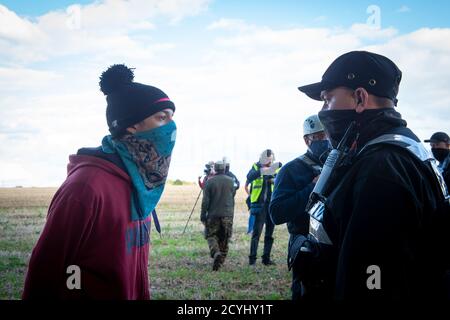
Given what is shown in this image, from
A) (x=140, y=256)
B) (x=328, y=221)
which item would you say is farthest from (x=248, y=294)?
(x=328, y=221)

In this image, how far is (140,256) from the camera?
285 cm

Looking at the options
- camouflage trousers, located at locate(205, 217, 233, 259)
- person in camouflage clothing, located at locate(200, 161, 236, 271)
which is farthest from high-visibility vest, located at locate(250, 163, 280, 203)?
camouflage trousers, located at locate(205, 217, 233, 259)

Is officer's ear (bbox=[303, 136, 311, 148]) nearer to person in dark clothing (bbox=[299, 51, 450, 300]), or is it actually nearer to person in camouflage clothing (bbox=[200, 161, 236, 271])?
person in dark clothing (bbox=[299, 51, 450, 300])

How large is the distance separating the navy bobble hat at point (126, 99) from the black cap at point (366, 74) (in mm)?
1094

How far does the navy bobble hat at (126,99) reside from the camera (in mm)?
2824

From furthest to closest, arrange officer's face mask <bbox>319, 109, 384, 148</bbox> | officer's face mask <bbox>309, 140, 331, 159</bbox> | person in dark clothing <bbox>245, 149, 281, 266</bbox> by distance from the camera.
→ person in dark clothing <bbox>245, 149, 281, 266</bbox> < officer's face mask <bbox>309, 140, 331, 159</bbox> < officer's face mask <bbox>319, 109, 384, 148</bbox>

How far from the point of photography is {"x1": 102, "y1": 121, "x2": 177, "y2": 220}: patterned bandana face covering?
2.72 meters

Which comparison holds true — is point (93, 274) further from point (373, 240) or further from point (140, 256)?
point (373, 240)

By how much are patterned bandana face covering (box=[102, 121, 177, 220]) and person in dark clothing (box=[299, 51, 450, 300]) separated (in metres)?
1.05

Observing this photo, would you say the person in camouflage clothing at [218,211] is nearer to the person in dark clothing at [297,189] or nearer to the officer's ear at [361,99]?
the person in dark clothing at [297,189]
